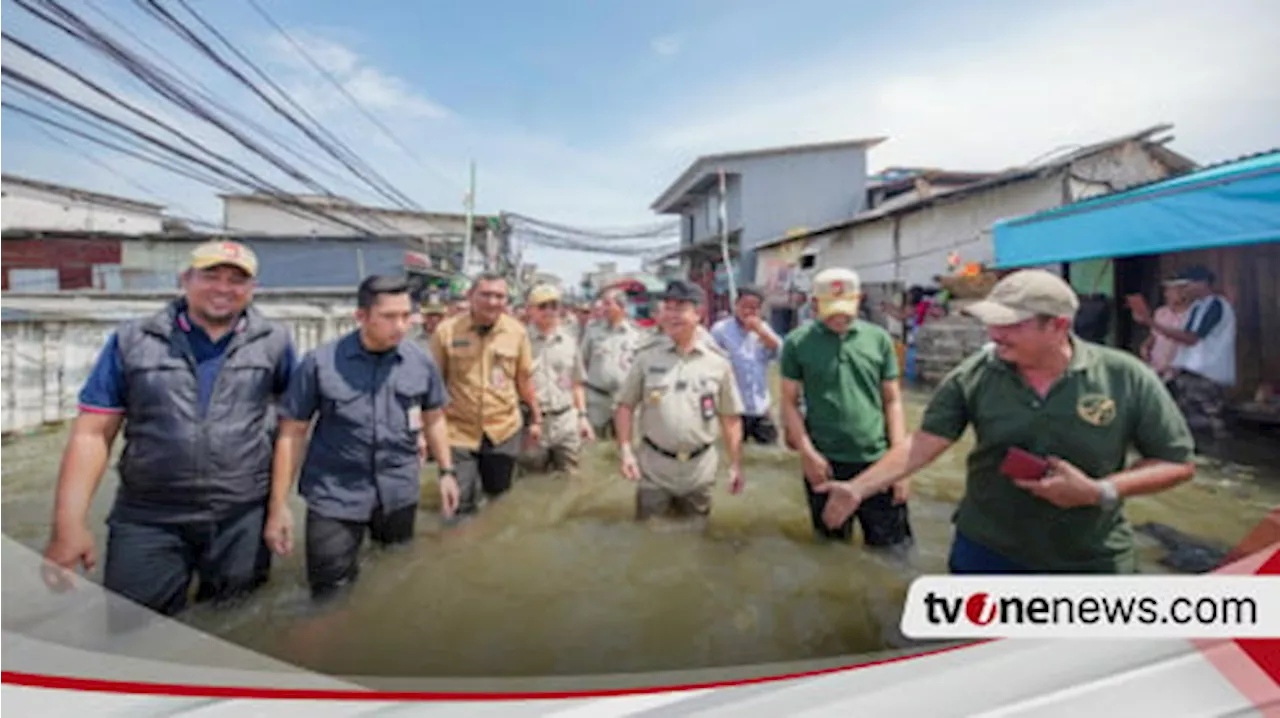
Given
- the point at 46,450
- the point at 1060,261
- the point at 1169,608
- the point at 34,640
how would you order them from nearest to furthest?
the point at 34,640, the point at 1169,608, the point at 46,450, the point at 1060,261

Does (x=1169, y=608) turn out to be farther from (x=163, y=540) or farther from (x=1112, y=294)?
(x=163, y=540)

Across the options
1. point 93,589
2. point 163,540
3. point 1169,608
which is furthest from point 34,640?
point 1169,608

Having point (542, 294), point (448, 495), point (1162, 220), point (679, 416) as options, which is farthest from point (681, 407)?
point (542, 294)

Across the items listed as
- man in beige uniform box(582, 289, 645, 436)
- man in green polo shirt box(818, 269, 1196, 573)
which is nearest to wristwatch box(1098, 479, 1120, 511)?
man in green polo shirt box(818, 269, 1196, 573)

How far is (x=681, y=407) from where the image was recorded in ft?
7.85

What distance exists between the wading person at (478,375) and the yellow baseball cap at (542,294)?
0.77 metres

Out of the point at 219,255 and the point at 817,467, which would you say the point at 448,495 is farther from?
the point at 817,467

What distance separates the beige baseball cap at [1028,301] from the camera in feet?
3.68

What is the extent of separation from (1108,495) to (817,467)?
3.35 ft

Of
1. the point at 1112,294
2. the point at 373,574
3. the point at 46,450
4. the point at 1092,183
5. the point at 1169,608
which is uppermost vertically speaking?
the point at 1092,183

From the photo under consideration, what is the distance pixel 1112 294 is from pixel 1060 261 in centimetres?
15

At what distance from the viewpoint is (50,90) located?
946mm

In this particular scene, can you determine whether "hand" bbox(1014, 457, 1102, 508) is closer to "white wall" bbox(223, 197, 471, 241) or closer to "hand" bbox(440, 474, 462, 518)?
"white wall" bbox(223, 197, 471, 241)

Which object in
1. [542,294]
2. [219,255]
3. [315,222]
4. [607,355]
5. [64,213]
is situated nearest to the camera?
[64,213]
